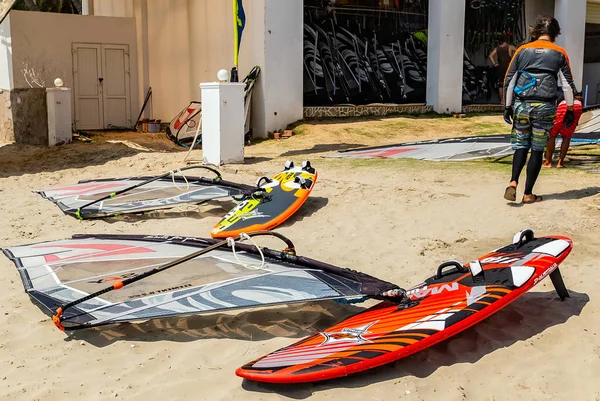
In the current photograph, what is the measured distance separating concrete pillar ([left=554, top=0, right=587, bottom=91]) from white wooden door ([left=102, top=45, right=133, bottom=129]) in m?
11.2

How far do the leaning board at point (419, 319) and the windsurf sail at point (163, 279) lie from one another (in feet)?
0.77

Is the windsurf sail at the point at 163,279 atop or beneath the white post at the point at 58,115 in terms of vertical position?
beneath

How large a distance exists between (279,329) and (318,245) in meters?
2.03

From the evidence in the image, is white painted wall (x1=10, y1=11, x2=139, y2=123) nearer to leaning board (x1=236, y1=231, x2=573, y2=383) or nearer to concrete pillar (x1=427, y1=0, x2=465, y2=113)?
concrete pillar (x1=427, y1=0, x2=465, y2=113)

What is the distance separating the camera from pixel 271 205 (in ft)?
23.4

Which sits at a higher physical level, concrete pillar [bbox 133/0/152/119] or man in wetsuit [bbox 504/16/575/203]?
concrete pillar [bbox 133/0/152/119]

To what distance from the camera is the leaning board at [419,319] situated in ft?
11.6

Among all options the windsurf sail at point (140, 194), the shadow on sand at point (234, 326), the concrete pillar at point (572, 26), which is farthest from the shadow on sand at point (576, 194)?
the concrete pillar at point (572, 26)

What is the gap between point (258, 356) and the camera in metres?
3.99

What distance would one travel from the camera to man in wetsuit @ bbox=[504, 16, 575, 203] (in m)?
6.75

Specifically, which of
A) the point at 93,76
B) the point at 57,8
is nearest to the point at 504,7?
the point at 93,76

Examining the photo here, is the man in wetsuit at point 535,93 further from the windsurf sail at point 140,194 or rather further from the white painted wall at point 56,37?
the white painted wall at point 56,37

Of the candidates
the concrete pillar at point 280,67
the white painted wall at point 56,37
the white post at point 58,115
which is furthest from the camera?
the white painted wall at point 56,37

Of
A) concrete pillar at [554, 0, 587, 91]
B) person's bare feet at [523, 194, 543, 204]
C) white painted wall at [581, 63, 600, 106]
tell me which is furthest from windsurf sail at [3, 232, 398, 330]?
white painted wall at [581, 63, 600, 106]
